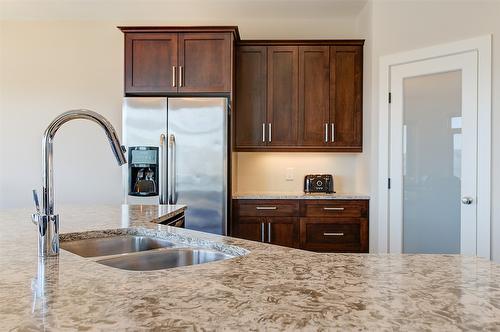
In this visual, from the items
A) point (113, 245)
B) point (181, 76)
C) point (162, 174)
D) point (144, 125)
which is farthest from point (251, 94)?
point (113, 245)

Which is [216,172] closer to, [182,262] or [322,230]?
[322,230]

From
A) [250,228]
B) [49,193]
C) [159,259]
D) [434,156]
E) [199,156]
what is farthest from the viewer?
[250,228]

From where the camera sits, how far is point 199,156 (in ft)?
11.5

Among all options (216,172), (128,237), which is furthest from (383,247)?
(128,237)

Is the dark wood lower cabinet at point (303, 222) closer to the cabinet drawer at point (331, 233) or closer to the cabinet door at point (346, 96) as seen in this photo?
the cabinet drawer at point (331, 233)

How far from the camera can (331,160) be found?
434cm

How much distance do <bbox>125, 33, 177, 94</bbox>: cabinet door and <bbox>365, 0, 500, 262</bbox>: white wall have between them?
1817mm

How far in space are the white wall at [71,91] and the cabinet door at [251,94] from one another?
16.7 inches

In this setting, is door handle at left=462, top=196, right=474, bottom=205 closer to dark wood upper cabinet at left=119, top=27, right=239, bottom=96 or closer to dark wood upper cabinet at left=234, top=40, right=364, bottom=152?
dark wood upper cabinet at left=234, top=40, right=364, bottom=152

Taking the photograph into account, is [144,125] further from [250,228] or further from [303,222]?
[303,222]

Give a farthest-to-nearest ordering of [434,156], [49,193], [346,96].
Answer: [346,96]
[434,156]
[49,193]

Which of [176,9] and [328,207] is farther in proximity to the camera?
[176,9]

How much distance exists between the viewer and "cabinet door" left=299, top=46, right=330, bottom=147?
13.1 ft

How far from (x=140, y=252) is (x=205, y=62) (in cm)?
245
